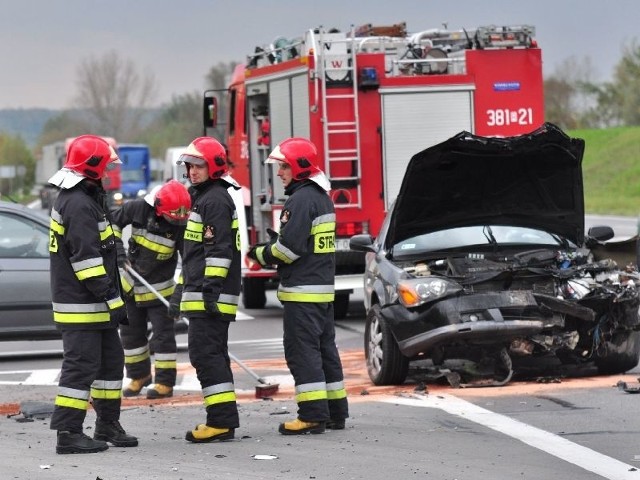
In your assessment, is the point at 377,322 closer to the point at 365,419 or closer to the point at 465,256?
the point at 465,256

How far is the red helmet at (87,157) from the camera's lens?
8.49m

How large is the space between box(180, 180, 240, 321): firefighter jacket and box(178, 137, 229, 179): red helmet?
0.08 m

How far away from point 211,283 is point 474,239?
3.72 metres

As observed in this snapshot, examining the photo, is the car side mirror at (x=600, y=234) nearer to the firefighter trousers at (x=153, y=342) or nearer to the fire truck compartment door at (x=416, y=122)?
the firefighter trousers at (x=153, y=342)

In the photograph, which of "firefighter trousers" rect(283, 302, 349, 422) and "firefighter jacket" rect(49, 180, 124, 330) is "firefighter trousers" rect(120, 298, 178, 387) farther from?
"firefighter jacket" rect(49, 180, 124, 330)

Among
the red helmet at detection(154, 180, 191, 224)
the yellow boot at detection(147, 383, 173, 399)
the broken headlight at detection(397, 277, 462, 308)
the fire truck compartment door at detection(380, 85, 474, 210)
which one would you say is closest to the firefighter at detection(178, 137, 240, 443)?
the red helmet at detection(154, 180, 191, 224)

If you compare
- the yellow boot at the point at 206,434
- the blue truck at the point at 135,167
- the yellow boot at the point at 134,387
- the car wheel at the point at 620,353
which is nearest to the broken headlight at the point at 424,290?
the car wheel at the point at 620,353

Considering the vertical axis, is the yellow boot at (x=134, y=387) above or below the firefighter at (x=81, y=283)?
below

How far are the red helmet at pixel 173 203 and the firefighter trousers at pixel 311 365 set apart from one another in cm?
232

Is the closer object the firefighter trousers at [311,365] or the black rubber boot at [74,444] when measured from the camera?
the black rubber boot at [74,444]

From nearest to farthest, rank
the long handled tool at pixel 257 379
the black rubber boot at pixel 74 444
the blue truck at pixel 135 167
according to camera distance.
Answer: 1. the black rubber boot at pixel 74 444
2. the long handled tool at pixel 257 379
3. the blue truck at pixel 135 167

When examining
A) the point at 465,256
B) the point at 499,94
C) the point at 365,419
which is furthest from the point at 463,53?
the point at 365,419

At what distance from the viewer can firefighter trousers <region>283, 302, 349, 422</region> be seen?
9.02 metres

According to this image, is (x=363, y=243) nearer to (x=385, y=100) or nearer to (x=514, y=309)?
(x=514, y=309)
